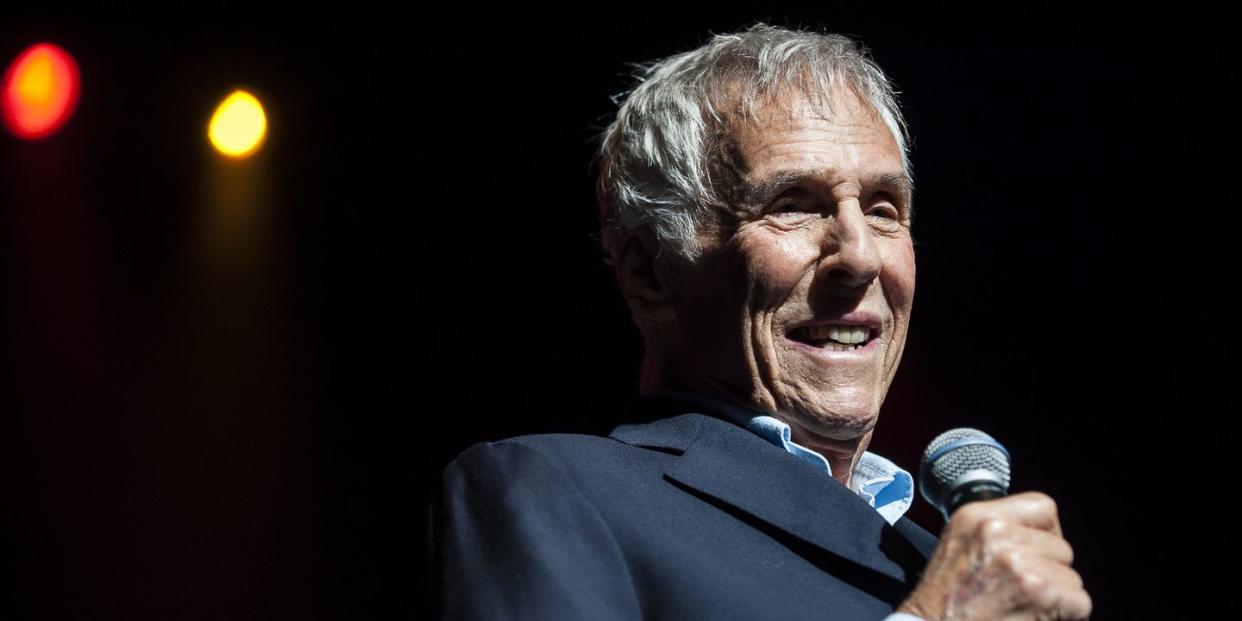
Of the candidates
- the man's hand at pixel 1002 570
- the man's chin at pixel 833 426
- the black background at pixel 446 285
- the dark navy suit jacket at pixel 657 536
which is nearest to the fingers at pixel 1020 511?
the man's hand at pixel 1002 570

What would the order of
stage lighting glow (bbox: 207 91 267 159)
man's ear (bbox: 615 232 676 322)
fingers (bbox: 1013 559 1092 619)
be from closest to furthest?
fingers (bbox: 1013 559 1092 619)
man's ear (bbox: 615 232 676 322)
stage lighting glow (bbox: 207 91 267 159)

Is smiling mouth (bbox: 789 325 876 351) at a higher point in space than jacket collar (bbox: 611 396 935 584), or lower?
higher

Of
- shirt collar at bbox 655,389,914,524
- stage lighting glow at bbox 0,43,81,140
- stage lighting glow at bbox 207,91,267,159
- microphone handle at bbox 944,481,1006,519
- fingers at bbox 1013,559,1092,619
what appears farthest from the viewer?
stage lighting glow at bbox 207,91,267,159

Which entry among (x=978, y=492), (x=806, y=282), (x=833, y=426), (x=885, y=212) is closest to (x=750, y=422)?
(x=833, y=426)

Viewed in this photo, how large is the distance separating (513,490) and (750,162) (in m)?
0.85

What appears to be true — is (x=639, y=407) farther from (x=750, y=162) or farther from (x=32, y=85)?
(x=32, y=85)

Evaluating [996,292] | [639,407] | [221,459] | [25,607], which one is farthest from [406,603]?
[996,292]

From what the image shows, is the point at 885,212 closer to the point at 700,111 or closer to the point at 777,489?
the point at 700,111

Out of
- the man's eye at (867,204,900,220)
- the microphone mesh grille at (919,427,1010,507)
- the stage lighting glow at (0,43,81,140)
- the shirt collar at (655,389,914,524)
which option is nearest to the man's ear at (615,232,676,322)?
the shirt collar at (655,389,914,524)

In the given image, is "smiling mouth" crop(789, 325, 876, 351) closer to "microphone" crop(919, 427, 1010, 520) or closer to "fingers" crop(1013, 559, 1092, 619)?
"microphone" crop(919, 427, 1010, 520)

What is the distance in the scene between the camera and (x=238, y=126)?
401 cm

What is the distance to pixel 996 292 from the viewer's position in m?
3.93

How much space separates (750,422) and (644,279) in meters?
0.42

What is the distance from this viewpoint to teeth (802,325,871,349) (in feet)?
8.06
